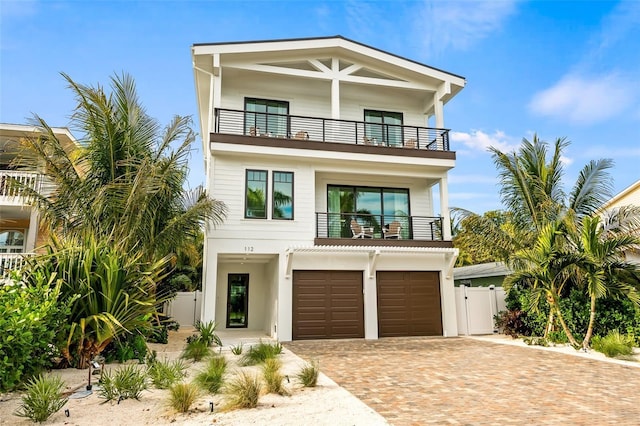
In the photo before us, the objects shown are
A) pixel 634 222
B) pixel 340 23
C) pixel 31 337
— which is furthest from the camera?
pixel 340 23

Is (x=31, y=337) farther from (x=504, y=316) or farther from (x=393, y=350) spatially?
(x=504, y=316)

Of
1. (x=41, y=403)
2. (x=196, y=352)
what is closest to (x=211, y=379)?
(x=41, y=403)

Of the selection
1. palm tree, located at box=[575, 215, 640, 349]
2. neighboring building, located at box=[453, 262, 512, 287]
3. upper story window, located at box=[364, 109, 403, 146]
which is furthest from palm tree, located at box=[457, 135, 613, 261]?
neighboring building, located at box=[453, 262, 512, 287]

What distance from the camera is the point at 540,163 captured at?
13.8m

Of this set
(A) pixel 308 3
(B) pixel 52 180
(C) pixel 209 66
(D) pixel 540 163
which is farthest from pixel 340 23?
(B) pixel 52 180

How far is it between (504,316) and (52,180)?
14.6 metres

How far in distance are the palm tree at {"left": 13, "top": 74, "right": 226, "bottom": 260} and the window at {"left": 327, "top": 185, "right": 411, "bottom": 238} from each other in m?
5.41

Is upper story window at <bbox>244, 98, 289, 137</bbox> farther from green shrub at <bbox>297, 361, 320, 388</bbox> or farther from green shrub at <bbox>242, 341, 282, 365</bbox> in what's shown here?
green shrub at <bbox>297, 361, 320, 388</bbox>

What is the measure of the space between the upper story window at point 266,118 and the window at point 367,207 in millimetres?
2969

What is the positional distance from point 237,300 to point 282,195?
523 cm

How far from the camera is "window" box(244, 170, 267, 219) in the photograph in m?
13.4

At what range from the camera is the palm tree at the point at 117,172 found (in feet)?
30.7

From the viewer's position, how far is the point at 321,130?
1516 centimetres

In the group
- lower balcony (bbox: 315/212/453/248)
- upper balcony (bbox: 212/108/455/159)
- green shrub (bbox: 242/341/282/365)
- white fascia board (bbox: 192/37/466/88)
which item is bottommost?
green shrub (bbox: 242/341/282/365)
